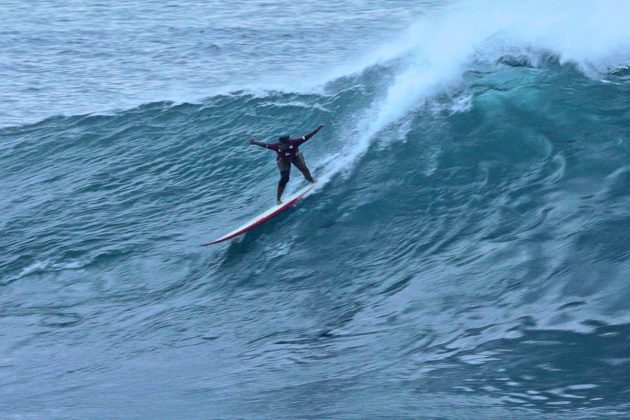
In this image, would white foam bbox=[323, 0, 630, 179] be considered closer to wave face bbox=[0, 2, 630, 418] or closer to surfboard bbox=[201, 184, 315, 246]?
wave face bbox=[0, 2, 630, 418]

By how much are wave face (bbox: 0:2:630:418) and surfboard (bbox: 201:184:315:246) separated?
6.0 inches

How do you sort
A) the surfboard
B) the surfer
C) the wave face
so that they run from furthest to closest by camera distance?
the surfer < the surfboard < the wave face

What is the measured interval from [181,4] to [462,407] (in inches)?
1399

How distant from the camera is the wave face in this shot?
38.0 ft

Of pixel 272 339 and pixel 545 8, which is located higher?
pixel 545 8

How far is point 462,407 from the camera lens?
1033cm

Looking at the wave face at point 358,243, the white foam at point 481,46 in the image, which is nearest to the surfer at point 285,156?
the wave face at point 358,243

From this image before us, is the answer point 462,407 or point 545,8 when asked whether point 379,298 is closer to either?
point 462,407

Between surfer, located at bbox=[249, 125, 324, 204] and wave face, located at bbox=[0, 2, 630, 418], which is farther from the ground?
surfer, located at bbox=[249, 125, 324, 204]

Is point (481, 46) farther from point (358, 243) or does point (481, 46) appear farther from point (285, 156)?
point (358, 243)

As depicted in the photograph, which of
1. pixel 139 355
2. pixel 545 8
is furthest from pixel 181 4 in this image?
pixel 139 355

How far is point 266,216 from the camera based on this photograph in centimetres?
1786

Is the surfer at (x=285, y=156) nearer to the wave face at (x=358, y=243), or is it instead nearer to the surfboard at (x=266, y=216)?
the surfboard at (x=266, y=216)

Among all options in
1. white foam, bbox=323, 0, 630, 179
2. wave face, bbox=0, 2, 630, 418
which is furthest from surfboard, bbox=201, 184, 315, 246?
white foam, bbox=323, 0, 630, 179
